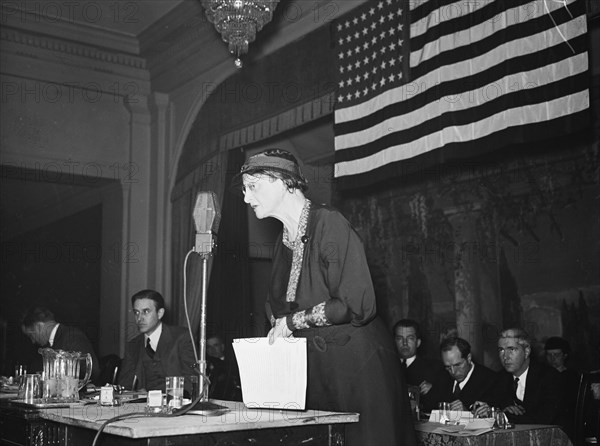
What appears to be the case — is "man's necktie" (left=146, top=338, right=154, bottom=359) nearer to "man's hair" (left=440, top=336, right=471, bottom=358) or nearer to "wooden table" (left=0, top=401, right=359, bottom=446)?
"man's hair" (left=440, top=336, right=471, bottom=358)

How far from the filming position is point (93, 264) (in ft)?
34.1

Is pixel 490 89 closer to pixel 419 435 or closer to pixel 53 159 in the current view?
pixel 419 435

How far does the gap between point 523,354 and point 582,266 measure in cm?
81

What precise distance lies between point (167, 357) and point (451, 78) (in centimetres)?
317

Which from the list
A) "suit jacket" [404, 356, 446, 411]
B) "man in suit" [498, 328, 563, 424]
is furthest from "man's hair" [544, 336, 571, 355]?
"suit jacket" [404, 356, 446, 411]

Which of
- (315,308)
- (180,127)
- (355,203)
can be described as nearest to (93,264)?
(180,127)

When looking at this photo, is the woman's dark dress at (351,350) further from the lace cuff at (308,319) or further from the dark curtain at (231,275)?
the dark curtain at (231,275)

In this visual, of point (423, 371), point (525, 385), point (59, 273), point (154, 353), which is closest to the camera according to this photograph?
point (525, 385)

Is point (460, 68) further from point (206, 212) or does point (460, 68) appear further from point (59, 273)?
point (59, 273)

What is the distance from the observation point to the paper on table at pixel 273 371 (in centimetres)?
239

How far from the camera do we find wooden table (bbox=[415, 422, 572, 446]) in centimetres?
395

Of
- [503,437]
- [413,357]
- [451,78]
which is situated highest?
[451,78]

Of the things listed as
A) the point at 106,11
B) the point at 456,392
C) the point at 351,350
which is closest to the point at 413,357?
the point at 456,392

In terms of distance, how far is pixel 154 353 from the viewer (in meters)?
5.77
